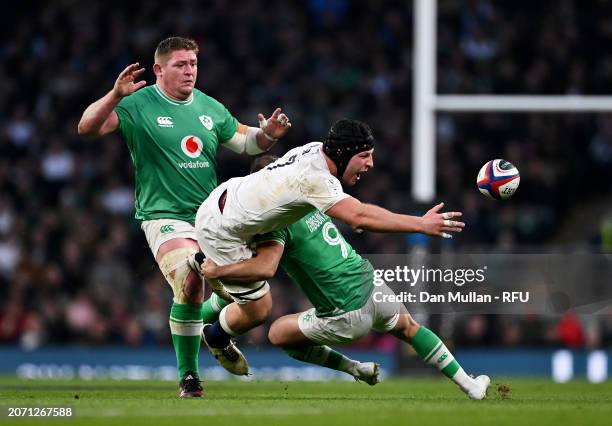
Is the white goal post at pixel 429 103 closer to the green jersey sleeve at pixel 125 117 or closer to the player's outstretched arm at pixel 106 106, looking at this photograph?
the green jersey sleeve at pixel 125 117

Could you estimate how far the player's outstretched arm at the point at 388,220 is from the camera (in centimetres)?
772

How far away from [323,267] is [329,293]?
0.18 m

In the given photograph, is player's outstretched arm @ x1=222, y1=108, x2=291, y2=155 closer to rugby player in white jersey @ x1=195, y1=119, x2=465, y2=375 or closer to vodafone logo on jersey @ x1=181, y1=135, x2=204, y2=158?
vodafone logo on jersey @ x1=181, y1=135, x2=204, y2=158

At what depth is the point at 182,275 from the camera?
8.96 meters

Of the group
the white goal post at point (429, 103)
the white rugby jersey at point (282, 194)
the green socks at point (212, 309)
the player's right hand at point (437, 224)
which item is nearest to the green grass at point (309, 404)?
the green socks at point (212, 309)

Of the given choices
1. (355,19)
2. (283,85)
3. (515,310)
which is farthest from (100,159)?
(515,310)

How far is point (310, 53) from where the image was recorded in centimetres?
1988

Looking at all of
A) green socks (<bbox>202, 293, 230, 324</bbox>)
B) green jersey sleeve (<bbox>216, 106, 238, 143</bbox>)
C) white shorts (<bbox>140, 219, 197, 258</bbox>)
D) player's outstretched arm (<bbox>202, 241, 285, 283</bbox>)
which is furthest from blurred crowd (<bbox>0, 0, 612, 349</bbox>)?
player's outstretched arm (<bbox>202, 241, 285, 283</bbox>)

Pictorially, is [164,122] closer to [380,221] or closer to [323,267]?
[323,267]

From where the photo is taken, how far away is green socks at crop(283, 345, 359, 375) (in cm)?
920

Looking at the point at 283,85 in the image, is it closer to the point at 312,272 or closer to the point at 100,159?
the point at 100,159

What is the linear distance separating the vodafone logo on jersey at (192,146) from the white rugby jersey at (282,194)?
0.89 metres

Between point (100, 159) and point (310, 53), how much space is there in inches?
150

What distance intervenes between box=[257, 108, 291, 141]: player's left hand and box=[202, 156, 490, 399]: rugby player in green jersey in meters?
0.83
